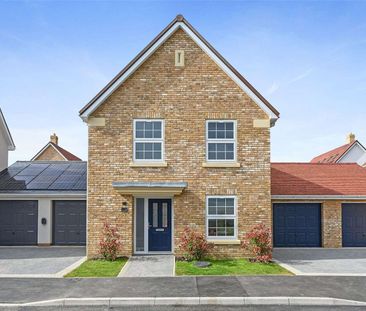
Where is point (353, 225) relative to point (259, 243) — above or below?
above

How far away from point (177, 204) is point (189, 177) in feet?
3.85

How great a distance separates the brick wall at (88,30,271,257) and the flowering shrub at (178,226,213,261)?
39 cm

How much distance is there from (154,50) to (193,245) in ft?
25.9

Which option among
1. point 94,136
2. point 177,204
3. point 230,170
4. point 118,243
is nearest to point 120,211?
point 118,243

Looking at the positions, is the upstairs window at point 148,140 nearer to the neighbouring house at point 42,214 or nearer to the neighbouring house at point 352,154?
the neighbouring house at point 42,214

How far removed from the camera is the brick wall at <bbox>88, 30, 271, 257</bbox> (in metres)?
13.6

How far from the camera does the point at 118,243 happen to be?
13.4 m

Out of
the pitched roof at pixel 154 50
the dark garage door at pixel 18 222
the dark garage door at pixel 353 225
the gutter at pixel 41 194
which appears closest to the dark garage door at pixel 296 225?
the dark garage door at pixel 353 225

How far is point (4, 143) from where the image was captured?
23406 mm

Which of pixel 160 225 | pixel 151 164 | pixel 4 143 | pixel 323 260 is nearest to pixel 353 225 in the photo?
pixel 323 260

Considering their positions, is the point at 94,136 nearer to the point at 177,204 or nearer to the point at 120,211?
the point at 120,211

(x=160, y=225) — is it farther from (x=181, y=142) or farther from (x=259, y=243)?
(x=259, y=243)

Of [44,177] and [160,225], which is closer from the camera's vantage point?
[160,225]

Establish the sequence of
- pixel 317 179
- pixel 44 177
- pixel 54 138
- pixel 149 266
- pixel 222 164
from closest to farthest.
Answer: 1. pixel 149 266
2. pixel 222 164
3. pixel 317 179
4. pixel 44 177
5. pixel 54 138
